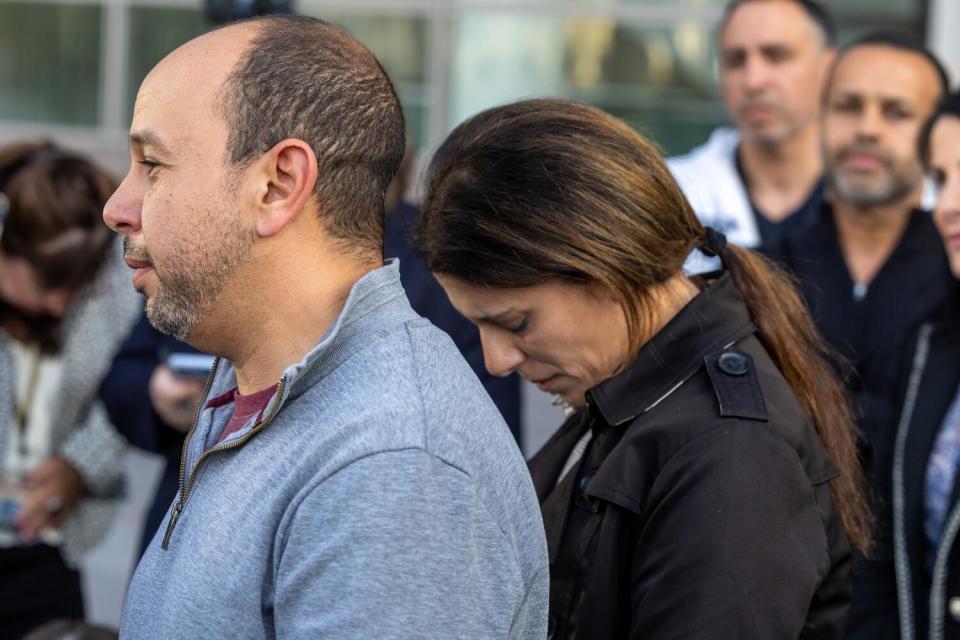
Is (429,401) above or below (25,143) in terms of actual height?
above

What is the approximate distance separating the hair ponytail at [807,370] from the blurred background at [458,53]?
6348mm

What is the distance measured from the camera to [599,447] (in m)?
2.06

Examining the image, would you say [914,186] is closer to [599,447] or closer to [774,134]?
[774,134]

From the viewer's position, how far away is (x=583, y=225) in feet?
6.42

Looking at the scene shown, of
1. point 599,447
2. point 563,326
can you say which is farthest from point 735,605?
point 563,326

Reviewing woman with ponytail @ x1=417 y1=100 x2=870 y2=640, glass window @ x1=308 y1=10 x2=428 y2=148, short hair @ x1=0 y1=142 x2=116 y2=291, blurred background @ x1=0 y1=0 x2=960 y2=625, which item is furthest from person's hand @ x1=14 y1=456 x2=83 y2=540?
glass window @ x1=308 y1=10 x2=428 y2=148

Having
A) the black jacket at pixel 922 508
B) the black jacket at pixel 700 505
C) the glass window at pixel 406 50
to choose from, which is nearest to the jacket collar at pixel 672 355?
the black jacket at pixel 700 505

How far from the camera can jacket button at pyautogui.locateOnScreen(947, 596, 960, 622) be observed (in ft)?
8.97

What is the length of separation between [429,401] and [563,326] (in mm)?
661

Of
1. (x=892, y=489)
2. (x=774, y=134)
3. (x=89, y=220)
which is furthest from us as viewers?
(x=774, y=134)

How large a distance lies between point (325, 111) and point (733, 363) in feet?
2.54

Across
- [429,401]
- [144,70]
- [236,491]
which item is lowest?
[144,70]

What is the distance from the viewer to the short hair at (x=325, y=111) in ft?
4.97

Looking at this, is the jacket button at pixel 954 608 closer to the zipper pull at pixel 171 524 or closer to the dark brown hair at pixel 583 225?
the dark brown hair at pixel 583 225
